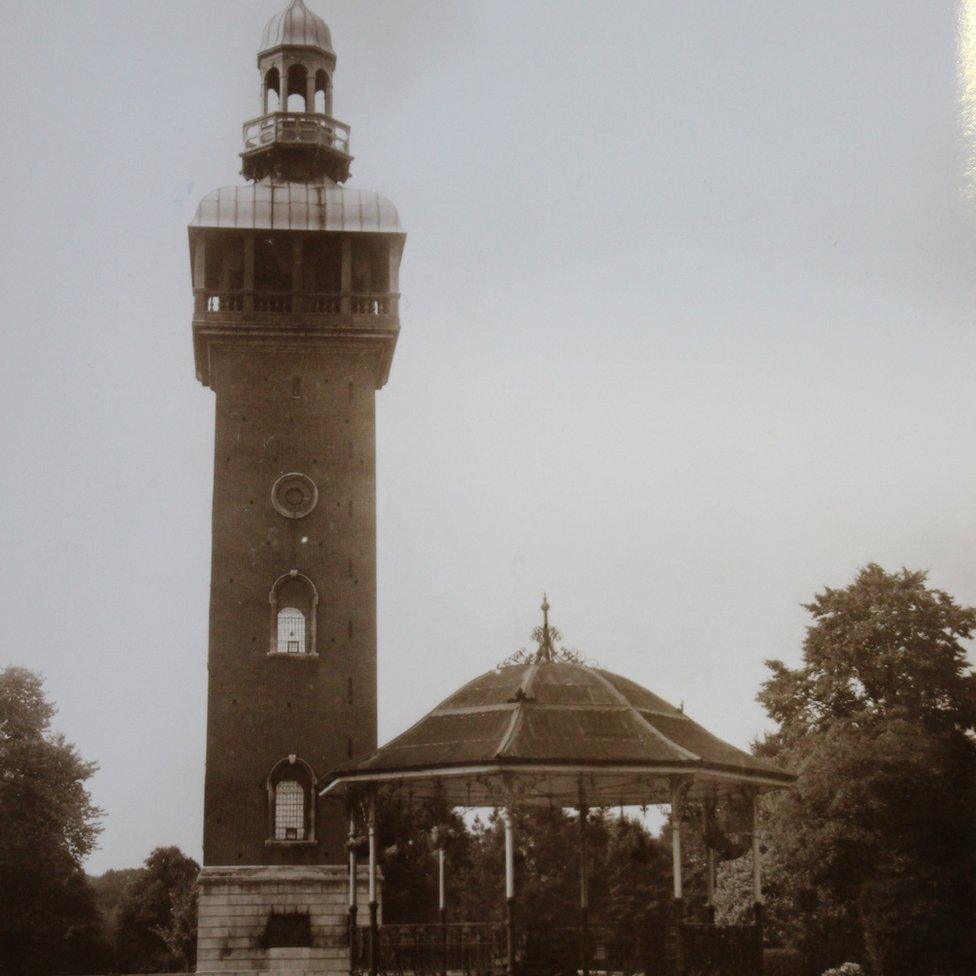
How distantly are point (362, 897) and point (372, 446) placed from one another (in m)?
13.5

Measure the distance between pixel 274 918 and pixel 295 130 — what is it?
2463 cm

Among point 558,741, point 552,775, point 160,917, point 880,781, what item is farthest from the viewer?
point 160,917

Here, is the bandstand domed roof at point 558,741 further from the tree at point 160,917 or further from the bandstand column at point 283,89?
the tree at point 160,917

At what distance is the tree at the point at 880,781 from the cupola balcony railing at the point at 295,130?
2217cm

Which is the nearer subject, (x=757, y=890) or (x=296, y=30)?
(x=757, y=890)

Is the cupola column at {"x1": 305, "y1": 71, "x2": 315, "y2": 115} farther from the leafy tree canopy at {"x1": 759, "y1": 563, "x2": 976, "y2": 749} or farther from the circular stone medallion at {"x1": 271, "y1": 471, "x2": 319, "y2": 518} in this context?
the leafy tree canopy at {"x1": 759, "y1": 563, "x2": 976, "y2": 749}

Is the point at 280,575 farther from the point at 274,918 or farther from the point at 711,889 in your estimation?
the point at 711,889

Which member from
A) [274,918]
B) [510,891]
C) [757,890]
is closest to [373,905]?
[510,891]

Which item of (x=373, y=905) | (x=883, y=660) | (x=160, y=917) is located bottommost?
(x=160, y=917)

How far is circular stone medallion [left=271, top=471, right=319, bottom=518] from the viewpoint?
145 ft

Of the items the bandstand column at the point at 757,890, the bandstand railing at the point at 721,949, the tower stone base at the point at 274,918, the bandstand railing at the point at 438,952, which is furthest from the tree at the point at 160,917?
the bandstand railing at the point at 721,949

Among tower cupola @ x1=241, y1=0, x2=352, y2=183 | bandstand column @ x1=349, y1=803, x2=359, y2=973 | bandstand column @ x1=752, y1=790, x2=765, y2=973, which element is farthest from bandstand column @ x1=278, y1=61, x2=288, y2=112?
bandstand column @ x1=752, y1=790, x2=765, y2=973

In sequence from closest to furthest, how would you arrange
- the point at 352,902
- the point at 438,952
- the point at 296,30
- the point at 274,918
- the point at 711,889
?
the point at 438,952 → the point at 711,889 → the point at 352,902 → the point at 274,918 → the point at 296,30

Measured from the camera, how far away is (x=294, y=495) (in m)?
44.5
